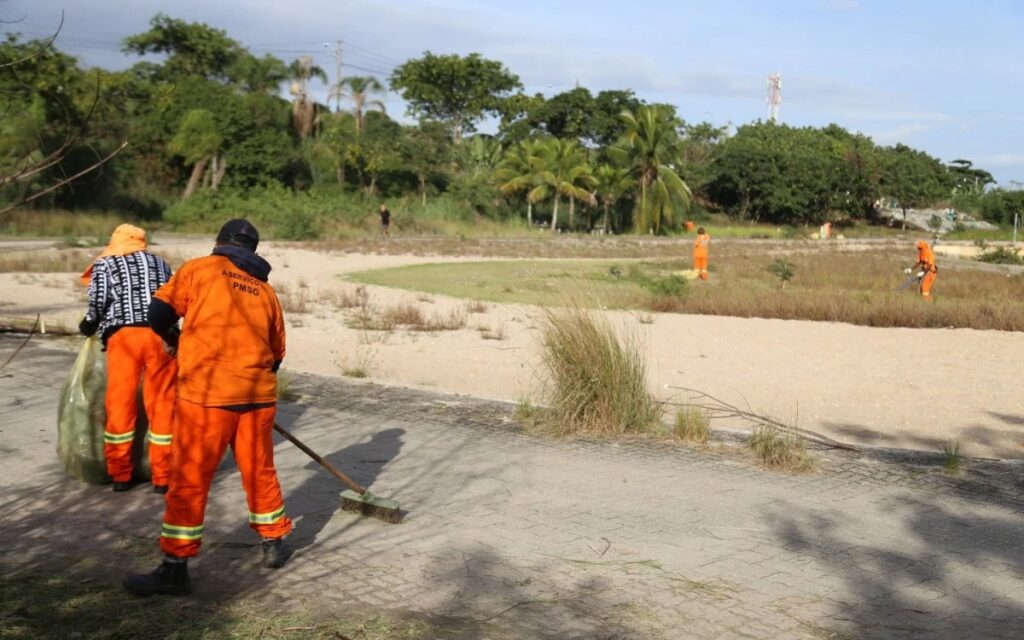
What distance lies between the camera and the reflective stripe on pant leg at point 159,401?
6695 millimetres

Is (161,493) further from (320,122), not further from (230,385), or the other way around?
(320,122)

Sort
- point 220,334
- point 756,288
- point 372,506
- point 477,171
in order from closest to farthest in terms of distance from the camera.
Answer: point 220,334, point 372,506, point 756,288, point 477,171

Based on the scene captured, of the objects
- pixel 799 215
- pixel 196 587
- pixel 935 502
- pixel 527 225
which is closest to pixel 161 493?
pixel 196 587

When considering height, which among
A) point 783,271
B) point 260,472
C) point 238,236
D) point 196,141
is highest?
point 196,141

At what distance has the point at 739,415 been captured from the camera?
33.9 ft

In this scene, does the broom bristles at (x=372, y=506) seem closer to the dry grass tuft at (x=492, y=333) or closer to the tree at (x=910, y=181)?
the dry grass tuft at (x=492, y=333)

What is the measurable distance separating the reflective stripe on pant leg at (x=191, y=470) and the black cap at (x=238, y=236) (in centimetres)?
86

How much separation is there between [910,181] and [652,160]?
3059 cm

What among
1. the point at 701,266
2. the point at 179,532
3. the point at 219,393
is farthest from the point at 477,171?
the point at 179,532

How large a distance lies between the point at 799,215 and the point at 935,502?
72907 mm

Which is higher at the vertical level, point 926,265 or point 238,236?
point 238,236

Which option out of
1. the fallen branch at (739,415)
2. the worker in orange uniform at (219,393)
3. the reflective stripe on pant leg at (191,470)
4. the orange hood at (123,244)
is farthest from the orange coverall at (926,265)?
the reflective stripe on pant leg at (191,470)

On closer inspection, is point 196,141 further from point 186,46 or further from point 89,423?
point 89,423

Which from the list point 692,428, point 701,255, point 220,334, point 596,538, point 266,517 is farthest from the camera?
point 701,255
